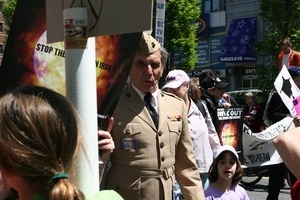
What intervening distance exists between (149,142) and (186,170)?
0.34m

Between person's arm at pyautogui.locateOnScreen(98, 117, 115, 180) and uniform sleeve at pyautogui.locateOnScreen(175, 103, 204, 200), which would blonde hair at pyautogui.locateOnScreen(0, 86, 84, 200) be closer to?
person's arm at pyautogui.locateOnScreen(98, 117, 115, 180)

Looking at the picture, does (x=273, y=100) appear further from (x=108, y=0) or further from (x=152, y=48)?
(x=108, y=0)

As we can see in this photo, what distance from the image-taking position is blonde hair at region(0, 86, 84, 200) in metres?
1.36

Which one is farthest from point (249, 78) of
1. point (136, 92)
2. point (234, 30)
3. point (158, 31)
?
point (136, 92)

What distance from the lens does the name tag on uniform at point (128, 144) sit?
3078 mm

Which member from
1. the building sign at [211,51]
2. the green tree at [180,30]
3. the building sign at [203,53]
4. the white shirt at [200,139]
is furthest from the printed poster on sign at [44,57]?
the building sign at [203,53]

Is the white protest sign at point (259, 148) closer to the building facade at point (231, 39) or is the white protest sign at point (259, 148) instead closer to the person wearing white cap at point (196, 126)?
the person wearing white cap at point (196, 126)

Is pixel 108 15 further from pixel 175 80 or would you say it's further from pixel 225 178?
pixel 175 80

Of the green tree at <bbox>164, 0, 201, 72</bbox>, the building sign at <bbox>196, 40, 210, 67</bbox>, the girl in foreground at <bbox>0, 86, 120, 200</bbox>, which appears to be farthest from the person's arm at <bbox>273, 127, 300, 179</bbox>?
the building sign at <bbox>196, 40, 210, 67</bbox>

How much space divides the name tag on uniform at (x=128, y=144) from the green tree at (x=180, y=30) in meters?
24.4

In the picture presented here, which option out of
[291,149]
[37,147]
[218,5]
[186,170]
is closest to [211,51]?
[218,5]

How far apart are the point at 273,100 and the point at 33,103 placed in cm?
618

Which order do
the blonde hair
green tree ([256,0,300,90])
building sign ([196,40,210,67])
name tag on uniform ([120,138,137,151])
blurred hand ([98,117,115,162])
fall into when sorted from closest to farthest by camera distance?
the blonde hair < blurred hand ([98,117,115,162]) < name tag on uniform ([120,138,137,151]) < green tree ([256,0,300,90]) < building sign ([196,40,210,67])

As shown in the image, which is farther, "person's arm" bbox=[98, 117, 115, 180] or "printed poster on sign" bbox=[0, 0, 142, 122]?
"person's arm" bbox=[98, 117, 115, 180]
